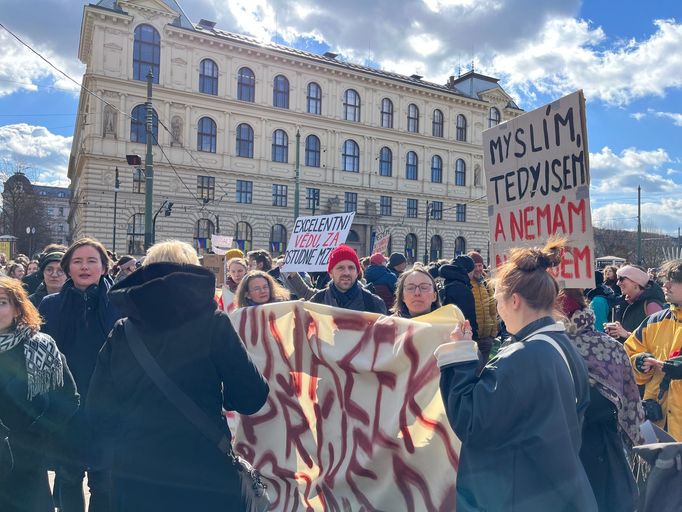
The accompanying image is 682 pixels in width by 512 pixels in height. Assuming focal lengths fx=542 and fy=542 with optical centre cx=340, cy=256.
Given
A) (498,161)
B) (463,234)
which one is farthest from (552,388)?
(463,234)

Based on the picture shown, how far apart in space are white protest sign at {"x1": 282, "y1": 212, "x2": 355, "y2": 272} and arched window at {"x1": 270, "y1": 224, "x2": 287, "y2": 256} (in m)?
29.9

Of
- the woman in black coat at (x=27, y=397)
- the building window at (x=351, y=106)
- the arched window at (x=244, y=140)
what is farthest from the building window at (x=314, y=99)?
the woman in black coat at (x=27, y=397)

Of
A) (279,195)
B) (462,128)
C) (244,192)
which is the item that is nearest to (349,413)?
(244,192)

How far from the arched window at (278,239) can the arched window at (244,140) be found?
540 centimetres

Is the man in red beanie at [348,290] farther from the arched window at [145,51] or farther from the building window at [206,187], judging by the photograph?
the arched window at [145,51]

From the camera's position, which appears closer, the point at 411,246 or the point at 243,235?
the point at 243,235

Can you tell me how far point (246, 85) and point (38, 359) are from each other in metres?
37.5

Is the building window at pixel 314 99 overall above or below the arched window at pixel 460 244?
above

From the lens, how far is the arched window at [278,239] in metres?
38.2

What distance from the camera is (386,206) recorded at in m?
Answer: 43.3

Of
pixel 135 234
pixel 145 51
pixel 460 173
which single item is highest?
pixel 145 51

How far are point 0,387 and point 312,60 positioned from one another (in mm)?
39895

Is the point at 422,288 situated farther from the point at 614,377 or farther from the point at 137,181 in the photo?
the point at 137,181

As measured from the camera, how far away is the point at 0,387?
256cm
